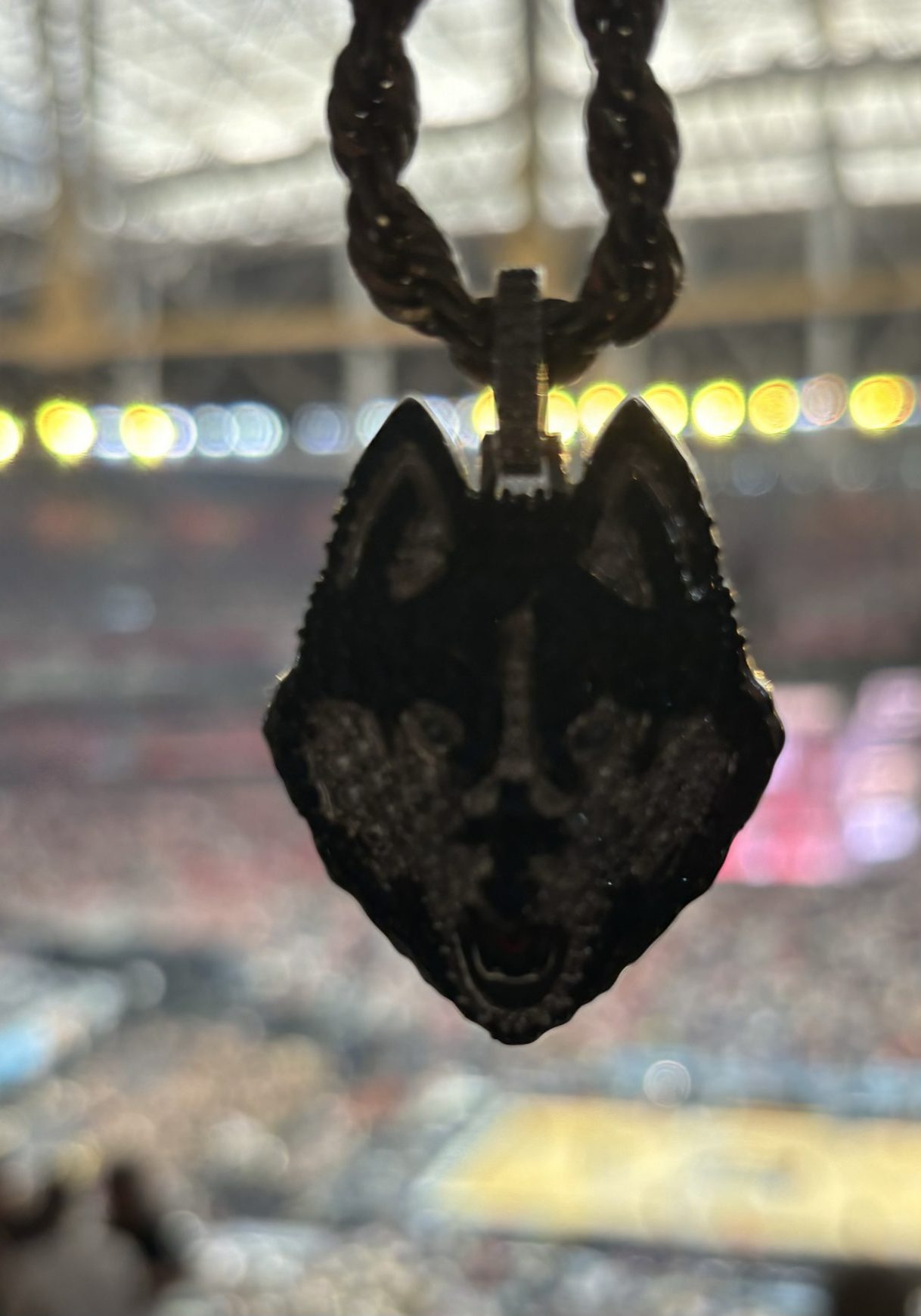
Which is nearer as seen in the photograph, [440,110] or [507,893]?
[507,893]

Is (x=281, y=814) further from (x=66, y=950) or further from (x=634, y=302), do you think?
→ (x=634, y=302)

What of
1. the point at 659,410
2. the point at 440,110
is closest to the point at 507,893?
the point at 659,410

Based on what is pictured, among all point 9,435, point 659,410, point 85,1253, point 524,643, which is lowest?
point 85,1253

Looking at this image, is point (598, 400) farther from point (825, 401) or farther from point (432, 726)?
point (432, 726)

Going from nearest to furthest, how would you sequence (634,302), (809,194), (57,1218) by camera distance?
(634,302), (57,1218), (809,194)

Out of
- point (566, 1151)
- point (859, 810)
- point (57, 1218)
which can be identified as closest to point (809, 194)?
point (859, 810)

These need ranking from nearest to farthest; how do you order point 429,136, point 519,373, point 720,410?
point 519,373
point 720,410
point 429,136
